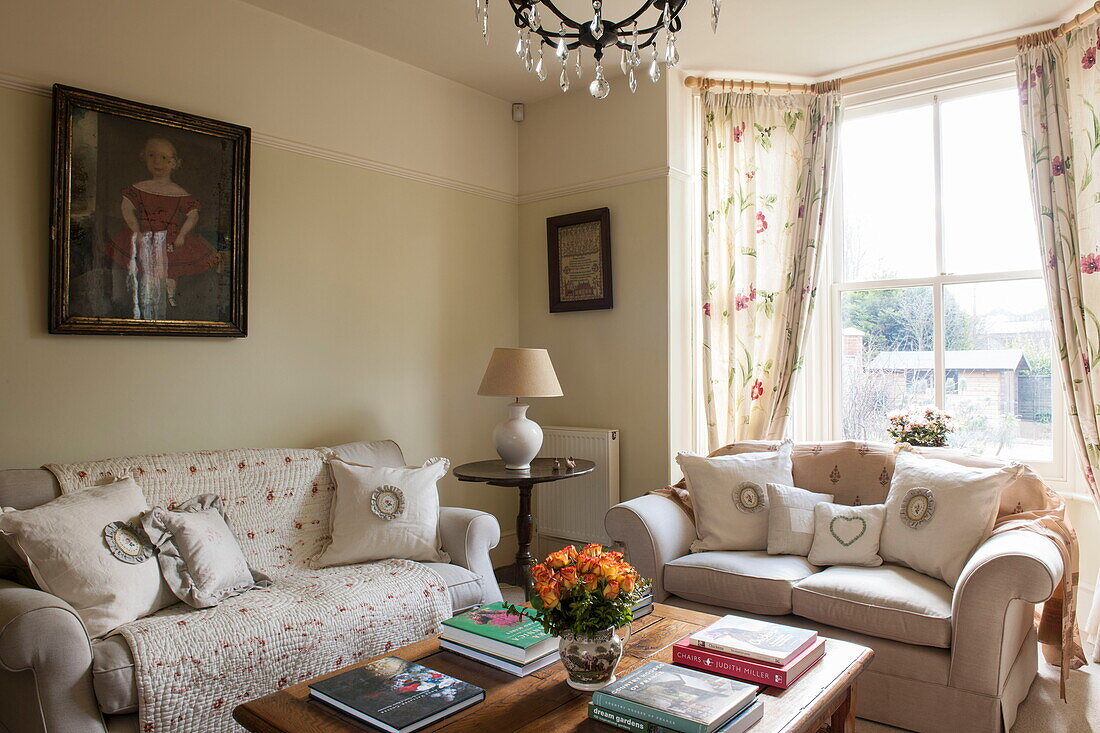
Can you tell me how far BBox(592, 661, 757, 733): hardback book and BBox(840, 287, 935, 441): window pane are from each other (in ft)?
8.47

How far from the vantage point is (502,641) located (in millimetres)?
1808

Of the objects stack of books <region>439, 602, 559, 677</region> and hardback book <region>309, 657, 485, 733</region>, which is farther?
stack of books <region>439, 602, 559, 677</region>

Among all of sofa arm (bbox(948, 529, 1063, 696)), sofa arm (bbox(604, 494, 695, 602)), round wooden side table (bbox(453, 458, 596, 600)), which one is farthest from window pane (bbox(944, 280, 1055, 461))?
round wooden side table (bbox(453, 458, 596, 600))

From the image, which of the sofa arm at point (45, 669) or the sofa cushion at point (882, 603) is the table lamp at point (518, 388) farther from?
the sofa arm at point (45, 669)

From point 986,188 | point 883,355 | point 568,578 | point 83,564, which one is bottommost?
point 83,564

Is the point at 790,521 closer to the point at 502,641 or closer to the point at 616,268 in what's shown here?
the point at 502,641

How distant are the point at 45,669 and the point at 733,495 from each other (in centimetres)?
237

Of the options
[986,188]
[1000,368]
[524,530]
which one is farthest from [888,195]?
[524,530]

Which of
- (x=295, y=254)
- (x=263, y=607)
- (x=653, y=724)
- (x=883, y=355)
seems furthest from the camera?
(x=883, y=355)

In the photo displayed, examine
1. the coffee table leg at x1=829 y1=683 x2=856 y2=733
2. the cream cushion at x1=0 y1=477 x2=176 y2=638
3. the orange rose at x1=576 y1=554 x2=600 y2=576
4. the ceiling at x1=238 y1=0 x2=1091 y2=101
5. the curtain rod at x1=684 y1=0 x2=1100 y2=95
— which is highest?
the ceiling at x1=238 y1=0 x2=1091 y2=101

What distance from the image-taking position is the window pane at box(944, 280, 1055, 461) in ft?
11.2

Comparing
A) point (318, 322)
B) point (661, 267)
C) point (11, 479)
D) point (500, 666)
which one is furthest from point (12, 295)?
point (661, 267)

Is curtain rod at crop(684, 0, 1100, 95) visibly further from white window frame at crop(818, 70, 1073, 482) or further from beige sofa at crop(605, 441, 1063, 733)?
beige sofa at crop(605, 441, 1063, 733)

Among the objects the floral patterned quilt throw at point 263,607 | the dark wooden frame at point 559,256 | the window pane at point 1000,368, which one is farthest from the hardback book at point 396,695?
the window pane at point 1000,368
